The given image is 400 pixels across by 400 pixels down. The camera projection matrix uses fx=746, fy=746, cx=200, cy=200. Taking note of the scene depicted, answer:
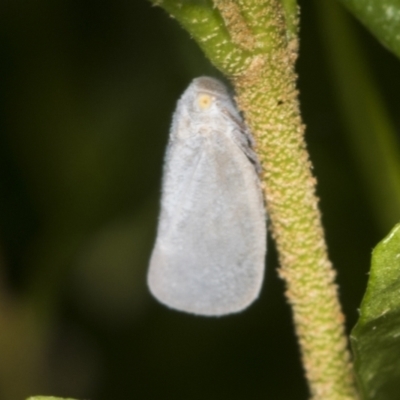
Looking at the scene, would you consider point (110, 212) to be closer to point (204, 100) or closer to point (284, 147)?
point (204, 100)

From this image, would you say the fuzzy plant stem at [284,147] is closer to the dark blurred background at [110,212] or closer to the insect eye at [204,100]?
the insect eye at [204,100]

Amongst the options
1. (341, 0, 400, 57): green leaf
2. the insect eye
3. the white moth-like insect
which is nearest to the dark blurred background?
the white moth-like insect

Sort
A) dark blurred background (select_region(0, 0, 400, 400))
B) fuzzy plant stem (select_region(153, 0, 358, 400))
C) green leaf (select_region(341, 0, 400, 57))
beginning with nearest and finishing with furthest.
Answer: fuzzy plant stem (select_region(153, 0, 358, 400)) → green leaf (select_region(341, 0, 400, 57)) → dark blurred background (select_region(0, 0, 400, 400))

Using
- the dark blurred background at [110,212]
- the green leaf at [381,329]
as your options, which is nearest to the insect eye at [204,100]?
the green leaf at [381,329]

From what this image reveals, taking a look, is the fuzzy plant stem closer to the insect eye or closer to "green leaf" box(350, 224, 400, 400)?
"green leaf" box(350, 224, 400, 400)

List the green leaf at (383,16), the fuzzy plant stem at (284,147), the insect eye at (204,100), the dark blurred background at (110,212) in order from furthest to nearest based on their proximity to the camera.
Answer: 1. the dark blurred background at (110,212)
2. the insect eye at (204,100)
3. the green leaf at (383,16)
4. the fuzzy plant stem at (284,147)

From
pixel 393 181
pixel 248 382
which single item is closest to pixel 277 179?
pixel 393 181
